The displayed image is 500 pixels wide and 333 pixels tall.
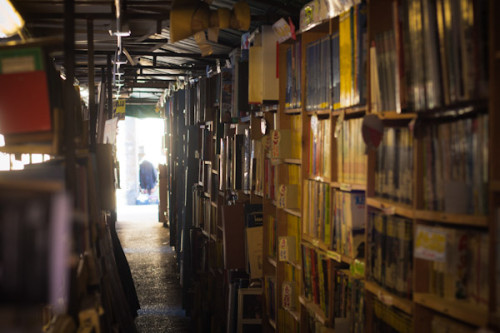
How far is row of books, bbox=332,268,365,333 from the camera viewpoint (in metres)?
2.81

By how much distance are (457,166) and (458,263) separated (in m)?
0.36

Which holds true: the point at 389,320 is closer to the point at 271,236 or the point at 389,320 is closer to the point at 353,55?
the point at 353,55

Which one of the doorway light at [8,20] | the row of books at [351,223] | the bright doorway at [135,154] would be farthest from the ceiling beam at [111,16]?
the bright doorway at [135,154]

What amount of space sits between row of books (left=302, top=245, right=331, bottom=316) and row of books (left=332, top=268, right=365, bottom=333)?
0.07 meters

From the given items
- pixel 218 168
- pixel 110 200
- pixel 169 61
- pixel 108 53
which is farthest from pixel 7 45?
pixel 169 61

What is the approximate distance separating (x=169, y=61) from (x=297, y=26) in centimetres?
423

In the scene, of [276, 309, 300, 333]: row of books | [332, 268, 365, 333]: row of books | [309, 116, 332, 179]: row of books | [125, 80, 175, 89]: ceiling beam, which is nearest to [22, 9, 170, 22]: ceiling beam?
[309, 116, 332, 179]: row of books

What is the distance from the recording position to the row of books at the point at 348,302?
281 centimetres

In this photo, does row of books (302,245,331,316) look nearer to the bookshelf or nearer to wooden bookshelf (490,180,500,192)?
the bookshelf

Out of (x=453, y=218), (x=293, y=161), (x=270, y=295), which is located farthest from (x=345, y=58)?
(x=270, y=295)

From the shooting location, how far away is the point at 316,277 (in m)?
3.39

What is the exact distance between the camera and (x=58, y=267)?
1.82m

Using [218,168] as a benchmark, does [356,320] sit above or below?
below

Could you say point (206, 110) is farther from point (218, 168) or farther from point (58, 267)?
point (58, 267)
